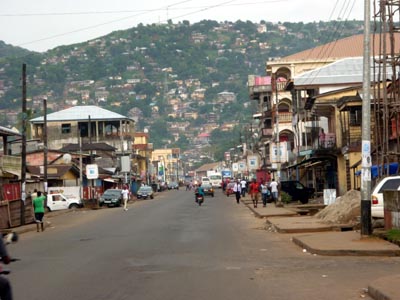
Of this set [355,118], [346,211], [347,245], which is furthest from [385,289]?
[355,118]

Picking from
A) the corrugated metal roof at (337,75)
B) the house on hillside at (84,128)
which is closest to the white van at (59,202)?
the corrugated metal roof at (337,75)

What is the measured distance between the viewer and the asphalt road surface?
1301cm

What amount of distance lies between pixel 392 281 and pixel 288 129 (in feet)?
251

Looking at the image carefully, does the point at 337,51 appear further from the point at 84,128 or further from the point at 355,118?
the point at 355,118

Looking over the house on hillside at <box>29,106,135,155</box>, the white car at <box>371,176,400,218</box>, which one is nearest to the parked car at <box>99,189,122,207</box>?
the white car at <box>371,176,400,218</box>

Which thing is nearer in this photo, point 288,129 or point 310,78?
point 310,78

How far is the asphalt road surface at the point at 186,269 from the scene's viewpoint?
13008mm

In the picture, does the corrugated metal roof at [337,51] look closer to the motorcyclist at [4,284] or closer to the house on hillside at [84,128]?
the house on hillside at [84,128]

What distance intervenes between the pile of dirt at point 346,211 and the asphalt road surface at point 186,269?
2.75m

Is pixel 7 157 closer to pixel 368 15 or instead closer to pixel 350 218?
pixel 350 218

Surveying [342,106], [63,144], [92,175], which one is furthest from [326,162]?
[63,144]

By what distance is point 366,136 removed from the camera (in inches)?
840

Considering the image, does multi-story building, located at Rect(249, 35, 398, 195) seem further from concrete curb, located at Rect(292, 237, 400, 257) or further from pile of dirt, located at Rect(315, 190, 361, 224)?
concrete curb, located at Rect(292, 237, 400, 257)

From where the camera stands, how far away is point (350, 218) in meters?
27.5
